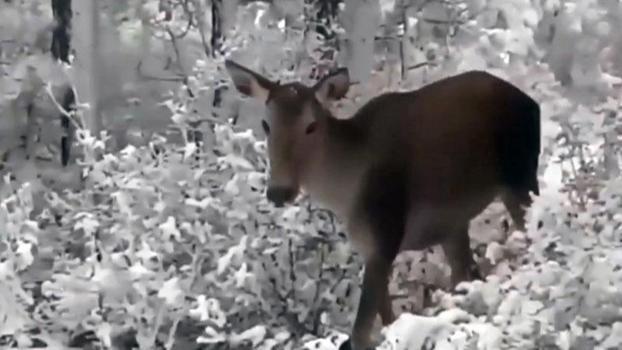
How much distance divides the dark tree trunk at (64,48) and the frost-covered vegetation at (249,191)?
1 cm

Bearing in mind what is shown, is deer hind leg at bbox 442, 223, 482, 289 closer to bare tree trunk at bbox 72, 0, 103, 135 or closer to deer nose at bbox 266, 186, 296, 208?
deer nose at bbox 266, 186, 296, 208

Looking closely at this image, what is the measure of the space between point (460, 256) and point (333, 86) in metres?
0.23

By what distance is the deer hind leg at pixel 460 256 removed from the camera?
43.4 inches

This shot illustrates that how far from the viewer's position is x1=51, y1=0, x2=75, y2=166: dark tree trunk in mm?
1373

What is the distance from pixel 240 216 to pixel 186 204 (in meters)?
0.07

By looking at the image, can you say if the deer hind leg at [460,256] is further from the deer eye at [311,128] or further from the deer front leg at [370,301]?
the deer eye at [311,128]

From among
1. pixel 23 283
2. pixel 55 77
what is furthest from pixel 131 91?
pixel 23 283

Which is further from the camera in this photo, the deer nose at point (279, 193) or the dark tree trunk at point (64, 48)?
the dark tree trunk at point (64, 48)

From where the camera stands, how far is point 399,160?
3.48ft

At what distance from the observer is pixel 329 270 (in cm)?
116

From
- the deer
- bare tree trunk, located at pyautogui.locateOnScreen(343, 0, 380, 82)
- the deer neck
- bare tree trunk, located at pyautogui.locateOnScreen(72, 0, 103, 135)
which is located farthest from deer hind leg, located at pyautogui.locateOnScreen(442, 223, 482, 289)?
bare tree trunk, located at pyautogui.locateOnScreen(72, 0, 103, 135)

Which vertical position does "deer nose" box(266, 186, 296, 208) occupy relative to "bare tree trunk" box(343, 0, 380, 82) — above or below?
below

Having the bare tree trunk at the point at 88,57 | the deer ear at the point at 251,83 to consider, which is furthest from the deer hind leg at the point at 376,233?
the bare tree trunk at the point at 88,57

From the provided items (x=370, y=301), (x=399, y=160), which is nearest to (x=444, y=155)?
(x=399, y=160)
